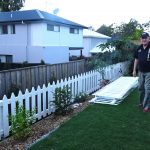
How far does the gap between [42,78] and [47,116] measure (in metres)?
3.05

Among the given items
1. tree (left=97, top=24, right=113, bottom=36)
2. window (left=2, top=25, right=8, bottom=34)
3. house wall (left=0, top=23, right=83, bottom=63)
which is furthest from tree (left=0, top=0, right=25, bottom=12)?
tree (left=97, top=24, right=113, bottom=36)

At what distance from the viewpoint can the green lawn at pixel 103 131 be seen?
4.93 meters

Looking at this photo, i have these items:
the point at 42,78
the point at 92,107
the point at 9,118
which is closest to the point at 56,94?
the point at 92,107

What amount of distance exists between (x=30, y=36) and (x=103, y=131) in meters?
24.3

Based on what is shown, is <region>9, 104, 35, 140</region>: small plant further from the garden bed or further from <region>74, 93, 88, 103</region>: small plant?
<region>74, 93, 88, 103</region>: small plant

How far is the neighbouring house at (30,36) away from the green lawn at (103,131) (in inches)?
716

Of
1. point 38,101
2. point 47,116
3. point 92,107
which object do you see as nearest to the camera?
point 38,101

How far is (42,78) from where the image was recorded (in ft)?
33.0

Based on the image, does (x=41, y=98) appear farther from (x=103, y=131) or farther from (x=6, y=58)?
(x=6, y=58)

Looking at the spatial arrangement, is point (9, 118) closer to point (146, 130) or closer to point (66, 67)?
point (146, 130)

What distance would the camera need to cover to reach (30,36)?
2881 cm

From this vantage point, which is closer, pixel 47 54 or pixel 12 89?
pixel 12 89

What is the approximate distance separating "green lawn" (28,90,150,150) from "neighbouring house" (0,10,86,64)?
1819 centimetres

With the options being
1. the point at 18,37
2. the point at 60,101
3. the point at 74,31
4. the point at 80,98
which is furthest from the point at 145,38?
the point at 74,31
